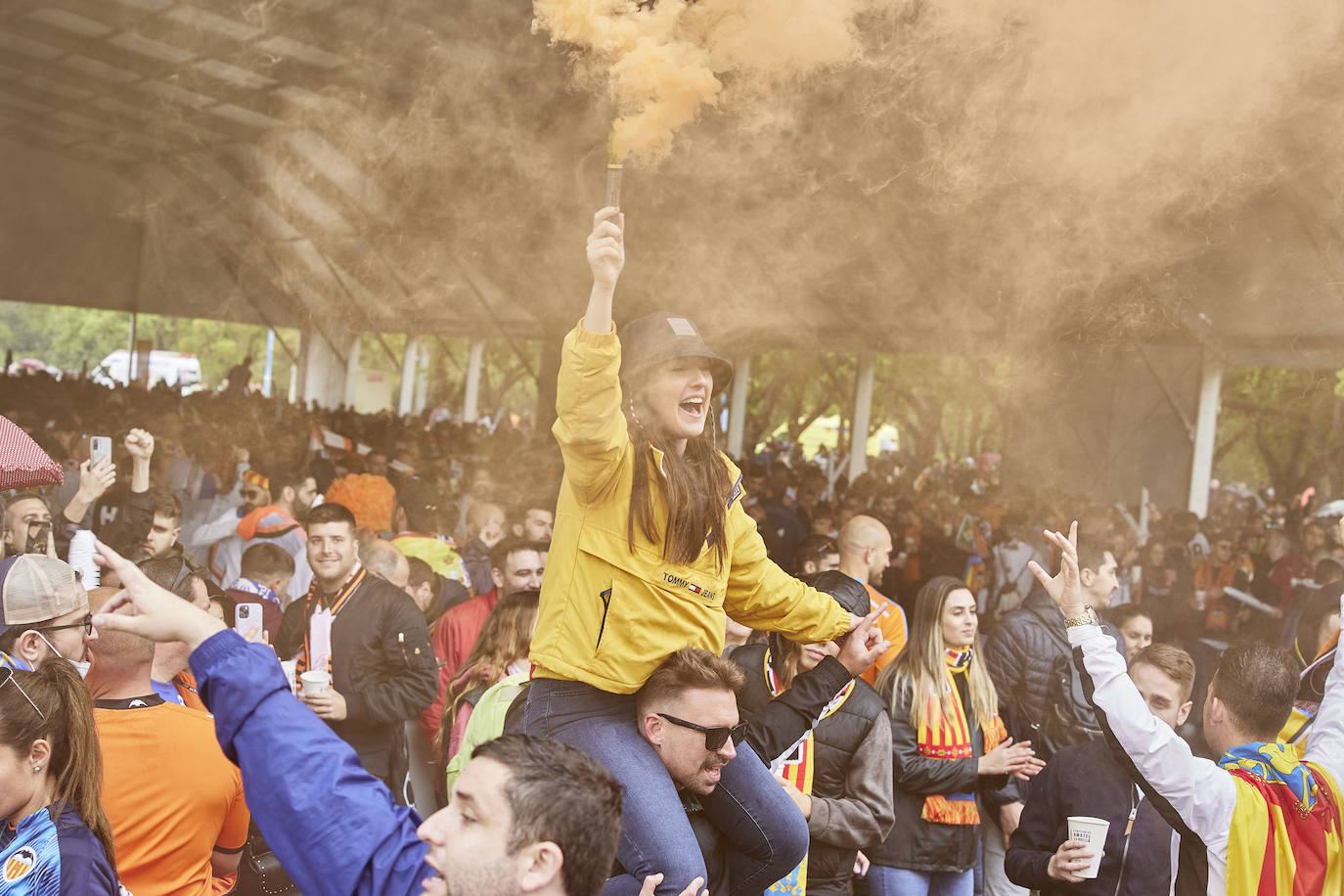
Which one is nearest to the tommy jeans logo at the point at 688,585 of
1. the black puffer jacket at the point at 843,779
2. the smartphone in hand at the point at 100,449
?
the black puffer jacket at the point at 843,779

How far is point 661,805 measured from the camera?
249 centimetres

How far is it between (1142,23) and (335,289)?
44.0 feet

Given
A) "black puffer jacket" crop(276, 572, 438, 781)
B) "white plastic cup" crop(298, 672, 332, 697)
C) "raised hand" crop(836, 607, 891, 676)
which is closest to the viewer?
"raised hand" crop(836, 607, 891, 676)

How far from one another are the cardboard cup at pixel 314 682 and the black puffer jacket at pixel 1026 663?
3115mm

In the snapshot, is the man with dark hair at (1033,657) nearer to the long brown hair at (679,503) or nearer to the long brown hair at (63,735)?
the long brown hair at (679,503)

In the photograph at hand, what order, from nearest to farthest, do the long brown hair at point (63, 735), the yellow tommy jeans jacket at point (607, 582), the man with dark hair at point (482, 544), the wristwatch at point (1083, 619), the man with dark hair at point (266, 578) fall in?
the long brown hair at point (63, 735), the yellow tommy jeans jacket at point (607, 582), the wristwatch at point (1083, 619), the man with dark hair at point (266, 578), the man with dark hair at point (482, 544)

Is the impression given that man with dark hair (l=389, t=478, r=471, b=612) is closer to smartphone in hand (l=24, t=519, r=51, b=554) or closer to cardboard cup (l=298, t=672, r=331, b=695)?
smartphone in hand (l=24, t=519, r=51, b=554)

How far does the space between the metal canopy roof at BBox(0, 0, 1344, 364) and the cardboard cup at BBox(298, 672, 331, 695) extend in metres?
4.55

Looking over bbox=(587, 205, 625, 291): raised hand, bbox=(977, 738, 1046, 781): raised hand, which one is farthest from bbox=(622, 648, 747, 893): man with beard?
bbox=(977, 738, 1046, 781): raised hand

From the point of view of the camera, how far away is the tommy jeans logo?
2.68 meters

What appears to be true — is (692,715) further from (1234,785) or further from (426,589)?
(426,589)

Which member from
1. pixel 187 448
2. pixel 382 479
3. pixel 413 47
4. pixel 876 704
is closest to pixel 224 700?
pixel 876 704

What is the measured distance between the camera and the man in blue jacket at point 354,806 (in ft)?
5.40

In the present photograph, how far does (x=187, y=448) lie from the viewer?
1150 cm
